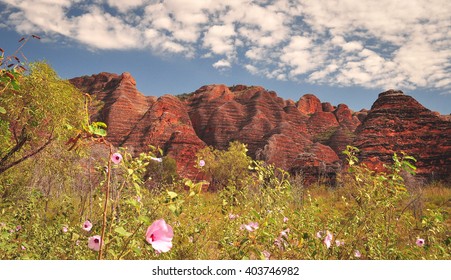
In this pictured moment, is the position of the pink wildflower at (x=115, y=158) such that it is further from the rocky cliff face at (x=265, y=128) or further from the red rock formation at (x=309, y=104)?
the red rock formation at (x=309, y=104)

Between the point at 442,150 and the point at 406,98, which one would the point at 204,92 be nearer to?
the point at 406,98

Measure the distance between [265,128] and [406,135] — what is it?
2698 cm

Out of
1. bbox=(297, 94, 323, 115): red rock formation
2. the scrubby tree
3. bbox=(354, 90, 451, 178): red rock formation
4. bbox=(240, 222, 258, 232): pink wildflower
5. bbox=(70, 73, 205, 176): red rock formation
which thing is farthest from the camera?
bbox=(297, 94, 323, 115): red rock formation

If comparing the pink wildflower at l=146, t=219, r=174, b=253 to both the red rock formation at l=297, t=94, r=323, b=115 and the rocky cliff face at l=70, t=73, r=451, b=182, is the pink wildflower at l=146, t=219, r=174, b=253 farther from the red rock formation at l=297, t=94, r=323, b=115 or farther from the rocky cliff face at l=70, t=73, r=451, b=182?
the red rock formation at l=297, t=94, r=323, b=115

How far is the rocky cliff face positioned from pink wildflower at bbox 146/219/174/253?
1780cm

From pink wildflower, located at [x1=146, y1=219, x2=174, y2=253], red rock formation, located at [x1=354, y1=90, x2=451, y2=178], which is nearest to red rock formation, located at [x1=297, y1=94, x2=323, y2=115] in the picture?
red rock formation, located at [x1=354, y1=90, x2=451, y2=178]

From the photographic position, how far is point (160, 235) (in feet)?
4.54

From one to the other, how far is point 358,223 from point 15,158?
11021mm

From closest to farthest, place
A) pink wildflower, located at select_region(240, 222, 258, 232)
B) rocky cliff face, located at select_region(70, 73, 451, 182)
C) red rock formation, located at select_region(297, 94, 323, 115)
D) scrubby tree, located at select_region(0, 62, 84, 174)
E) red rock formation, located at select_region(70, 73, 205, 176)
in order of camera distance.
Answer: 1. pink wildflower, located at select_region(240, 222, 258, 232)
2. scrubby tree, located at select_region(0, 62, 84, 174)
3. rocky cliff face, located at select_region(70, 73, 451, 182)
4. red rock formation, located at select_region(70, 73, 205, 176)
5. red rock formation, located at select_region(297, 94, 323, 115)

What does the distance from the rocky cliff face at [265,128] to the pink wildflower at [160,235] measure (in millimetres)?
17799

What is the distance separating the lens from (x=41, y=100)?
30.9 ft

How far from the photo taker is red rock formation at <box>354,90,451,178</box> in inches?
1130

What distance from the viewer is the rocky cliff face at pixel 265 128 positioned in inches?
1190
